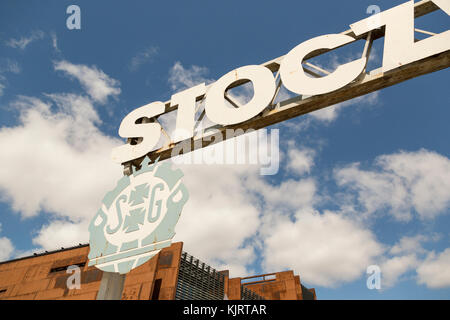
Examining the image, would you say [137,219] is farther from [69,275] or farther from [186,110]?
[69,275]

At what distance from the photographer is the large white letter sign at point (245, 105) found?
315 inches

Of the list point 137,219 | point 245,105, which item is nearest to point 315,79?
point 245,105

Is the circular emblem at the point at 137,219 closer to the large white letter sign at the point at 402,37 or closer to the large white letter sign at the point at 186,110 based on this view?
the large white letter sign at the point at 186,110

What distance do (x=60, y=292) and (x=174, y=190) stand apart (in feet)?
69.6

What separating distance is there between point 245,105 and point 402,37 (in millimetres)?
3913

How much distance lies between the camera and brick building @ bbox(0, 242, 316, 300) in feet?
59.9

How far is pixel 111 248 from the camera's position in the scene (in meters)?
6.20

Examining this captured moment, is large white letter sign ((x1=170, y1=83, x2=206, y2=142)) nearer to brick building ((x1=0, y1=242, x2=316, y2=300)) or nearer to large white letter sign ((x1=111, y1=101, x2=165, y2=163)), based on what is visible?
large white letter sign ((x1=111, y1=101, x2=165, y2=163))

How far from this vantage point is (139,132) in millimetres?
9539

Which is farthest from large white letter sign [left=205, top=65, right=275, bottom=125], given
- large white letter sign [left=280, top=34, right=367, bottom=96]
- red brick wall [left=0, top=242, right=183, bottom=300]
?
red brick wall [left=0, top=242, right=183, bottom=300]

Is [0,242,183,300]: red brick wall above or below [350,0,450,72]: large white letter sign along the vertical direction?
below

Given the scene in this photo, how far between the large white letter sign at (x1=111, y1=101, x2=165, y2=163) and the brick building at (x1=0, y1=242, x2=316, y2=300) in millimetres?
11064

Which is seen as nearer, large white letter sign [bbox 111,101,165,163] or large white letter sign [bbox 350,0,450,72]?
large white letter sign [bbox 350,0,450,72]
